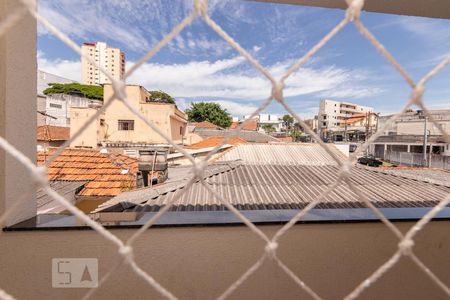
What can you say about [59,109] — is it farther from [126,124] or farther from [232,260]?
[232,260]

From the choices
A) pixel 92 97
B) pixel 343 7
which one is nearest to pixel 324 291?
pixel 343 7

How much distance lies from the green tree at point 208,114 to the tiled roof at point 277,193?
26.3 m

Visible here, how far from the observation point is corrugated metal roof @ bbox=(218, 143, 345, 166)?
6.92 metres

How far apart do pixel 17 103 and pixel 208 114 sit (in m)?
30.0

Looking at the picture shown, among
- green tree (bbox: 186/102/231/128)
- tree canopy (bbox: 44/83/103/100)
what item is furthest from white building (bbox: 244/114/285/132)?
tree canopy (bbox: 44/83/103/100)

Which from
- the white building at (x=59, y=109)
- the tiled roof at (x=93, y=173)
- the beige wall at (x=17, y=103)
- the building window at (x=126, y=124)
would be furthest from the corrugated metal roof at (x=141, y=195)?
the white building at (x=59, y=109)

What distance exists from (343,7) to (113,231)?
1.77 m

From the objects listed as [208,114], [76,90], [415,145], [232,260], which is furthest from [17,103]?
[76,90]

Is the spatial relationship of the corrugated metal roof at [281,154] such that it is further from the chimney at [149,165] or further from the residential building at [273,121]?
the residential building at [273,121]

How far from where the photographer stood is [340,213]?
4.02ft

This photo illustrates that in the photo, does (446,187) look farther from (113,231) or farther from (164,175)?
(164,175)

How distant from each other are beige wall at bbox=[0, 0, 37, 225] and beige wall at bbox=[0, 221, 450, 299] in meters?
0.19

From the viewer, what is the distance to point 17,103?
104 cm

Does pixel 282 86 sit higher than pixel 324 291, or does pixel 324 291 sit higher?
pixel 282 86
